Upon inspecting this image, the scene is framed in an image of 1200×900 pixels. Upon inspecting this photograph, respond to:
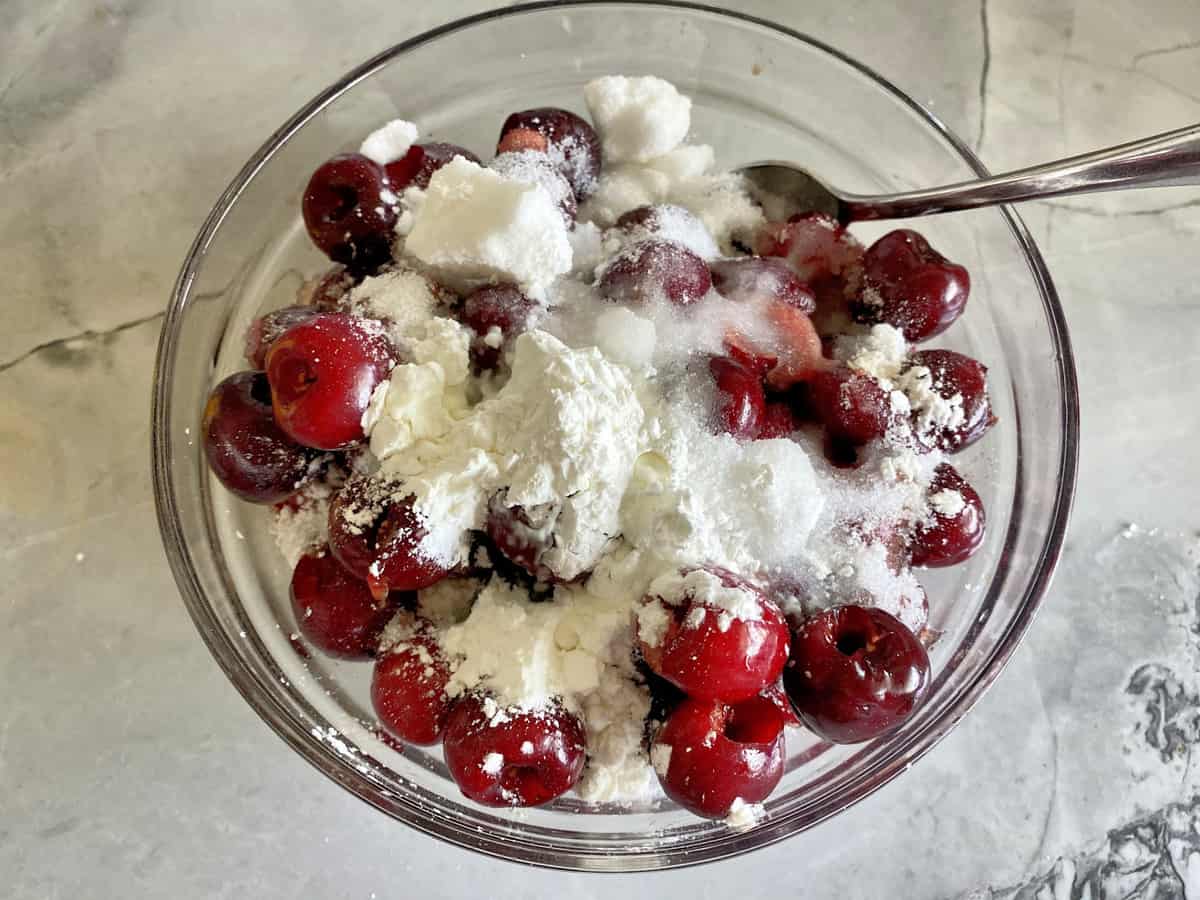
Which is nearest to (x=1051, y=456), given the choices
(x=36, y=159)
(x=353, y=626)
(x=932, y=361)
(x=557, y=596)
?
(x=932, y=361)

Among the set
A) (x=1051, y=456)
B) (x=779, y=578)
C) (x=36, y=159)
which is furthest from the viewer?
(x=36, y=159)

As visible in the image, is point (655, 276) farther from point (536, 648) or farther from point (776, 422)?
point (536, 648)

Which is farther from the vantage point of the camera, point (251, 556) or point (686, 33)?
point (686, 33)

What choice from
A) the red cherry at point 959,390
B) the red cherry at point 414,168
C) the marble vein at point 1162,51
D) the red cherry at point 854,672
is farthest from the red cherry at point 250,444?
the marble vein at point 1162,51

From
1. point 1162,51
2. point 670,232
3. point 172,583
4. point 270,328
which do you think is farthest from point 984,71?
point 172,583

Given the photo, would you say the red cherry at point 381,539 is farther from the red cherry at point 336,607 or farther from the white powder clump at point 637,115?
the white powder clump at point 637,115

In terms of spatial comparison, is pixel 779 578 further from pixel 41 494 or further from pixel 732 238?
pixel 41 494
